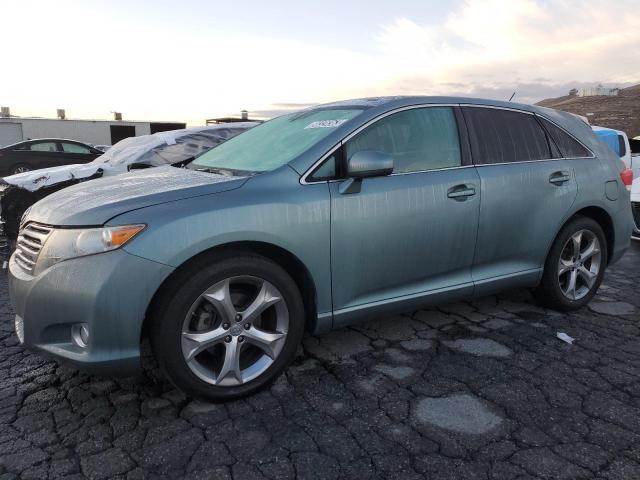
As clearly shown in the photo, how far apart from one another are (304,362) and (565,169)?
2420 millimetres

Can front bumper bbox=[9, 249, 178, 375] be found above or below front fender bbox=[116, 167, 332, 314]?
below

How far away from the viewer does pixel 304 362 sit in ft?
10.3

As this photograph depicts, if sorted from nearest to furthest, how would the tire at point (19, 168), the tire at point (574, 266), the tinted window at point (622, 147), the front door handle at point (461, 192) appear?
the front door handle at point (461, 192) < the tire at point (574, 266) < the tinted window at point (622, 147) < the tire at point (19, 168)

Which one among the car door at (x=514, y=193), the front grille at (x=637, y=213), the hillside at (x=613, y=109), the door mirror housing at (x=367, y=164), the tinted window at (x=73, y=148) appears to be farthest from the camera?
the hillside at (x=613, y=109)

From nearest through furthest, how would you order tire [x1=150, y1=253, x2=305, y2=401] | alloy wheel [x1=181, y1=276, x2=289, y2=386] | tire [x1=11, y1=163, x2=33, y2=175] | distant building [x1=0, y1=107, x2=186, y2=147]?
tire [x1=150, y1=253, x2=305, y2=401] → alloy wheel [x1=181, y1=276, x2=289, y2=386] → tire [x1=11, y1=163, x2=33, y2=175] → distant building [x1=0, y1=107, x2=186, y2=147]

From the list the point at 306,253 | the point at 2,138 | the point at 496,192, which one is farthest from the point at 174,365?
the point at 2,138

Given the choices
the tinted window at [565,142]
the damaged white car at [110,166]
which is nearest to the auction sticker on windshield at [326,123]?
the tinted window at [565,142]

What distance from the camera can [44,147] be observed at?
1822 centimetres

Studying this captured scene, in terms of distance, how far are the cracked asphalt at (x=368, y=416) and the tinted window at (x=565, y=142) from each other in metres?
1.38

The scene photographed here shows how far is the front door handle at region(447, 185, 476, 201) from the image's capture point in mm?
3213

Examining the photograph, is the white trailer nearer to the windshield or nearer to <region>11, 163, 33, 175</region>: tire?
<region>11, 163, 33, 175</region>: tire

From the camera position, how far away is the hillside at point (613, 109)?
99.7 feet

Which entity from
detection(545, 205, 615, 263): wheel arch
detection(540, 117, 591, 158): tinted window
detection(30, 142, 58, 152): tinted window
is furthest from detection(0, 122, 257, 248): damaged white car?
detection(30, 142, 58, 152): tinted window

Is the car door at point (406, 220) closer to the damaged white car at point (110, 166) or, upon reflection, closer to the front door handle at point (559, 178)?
the front door handle at point (559, 178)
